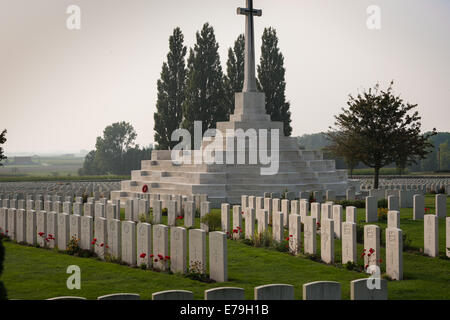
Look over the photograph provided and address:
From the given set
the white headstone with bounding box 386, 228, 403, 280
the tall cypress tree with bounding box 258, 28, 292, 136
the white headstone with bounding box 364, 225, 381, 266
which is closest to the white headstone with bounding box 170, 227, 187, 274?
the white headstone with bounding box 364, 225, 381, 266

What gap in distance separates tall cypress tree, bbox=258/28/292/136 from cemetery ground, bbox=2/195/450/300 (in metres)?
27.4

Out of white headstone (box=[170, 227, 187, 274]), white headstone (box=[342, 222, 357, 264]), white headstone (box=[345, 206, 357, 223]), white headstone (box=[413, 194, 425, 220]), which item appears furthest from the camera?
white headstone (box=[413, 194, 425, 220])

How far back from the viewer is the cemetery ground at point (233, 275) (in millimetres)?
8414

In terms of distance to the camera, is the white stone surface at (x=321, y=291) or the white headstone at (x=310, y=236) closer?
the white stone surface at (x=321, y=291)

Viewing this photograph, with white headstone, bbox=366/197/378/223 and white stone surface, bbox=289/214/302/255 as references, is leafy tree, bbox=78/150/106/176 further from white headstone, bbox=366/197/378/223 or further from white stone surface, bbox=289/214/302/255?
white stone surface, bbox=289/214/302/255

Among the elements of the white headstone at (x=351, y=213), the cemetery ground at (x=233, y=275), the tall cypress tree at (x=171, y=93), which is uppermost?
the tall cypress tree at (x=171, y=93)

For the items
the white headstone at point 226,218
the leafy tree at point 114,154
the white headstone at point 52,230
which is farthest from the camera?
the leafy tree at point 114,154

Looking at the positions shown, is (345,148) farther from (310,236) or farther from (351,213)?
(310,236)

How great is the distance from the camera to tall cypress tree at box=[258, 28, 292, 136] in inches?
1542

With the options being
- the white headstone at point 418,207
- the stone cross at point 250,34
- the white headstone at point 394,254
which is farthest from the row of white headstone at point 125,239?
the stone cross at point 250,34

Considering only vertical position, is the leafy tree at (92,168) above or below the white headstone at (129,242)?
above

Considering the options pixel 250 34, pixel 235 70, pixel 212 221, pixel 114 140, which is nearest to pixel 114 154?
pixel 114 140

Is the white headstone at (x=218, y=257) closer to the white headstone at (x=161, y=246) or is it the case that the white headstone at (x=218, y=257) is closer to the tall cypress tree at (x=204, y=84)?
the white headstone at (x=161, y=246)

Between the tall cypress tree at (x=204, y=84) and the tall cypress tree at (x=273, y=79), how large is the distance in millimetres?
3232
